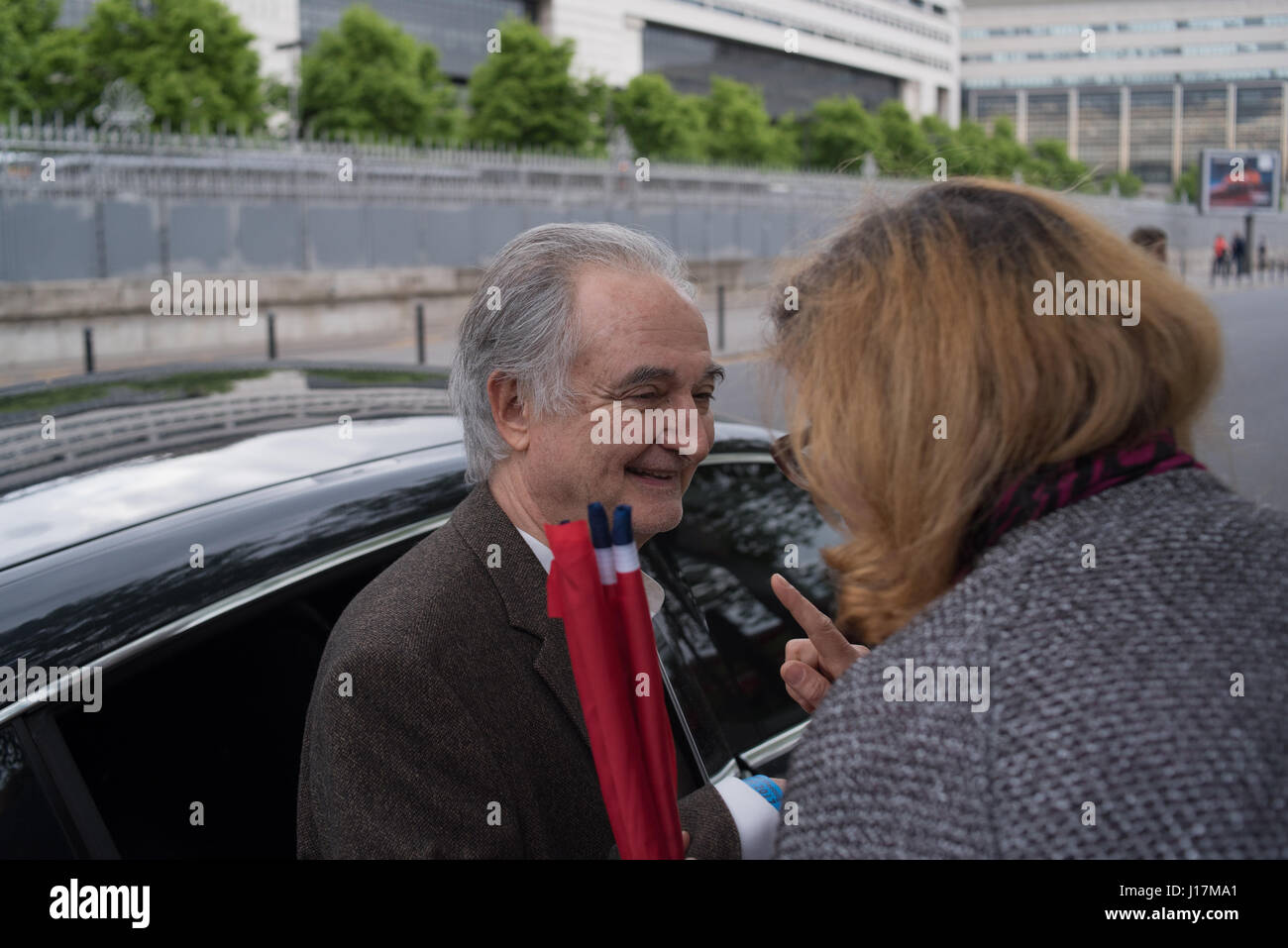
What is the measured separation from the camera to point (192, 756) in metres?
2.01

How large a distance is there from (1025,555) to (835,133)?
6643 centimetres

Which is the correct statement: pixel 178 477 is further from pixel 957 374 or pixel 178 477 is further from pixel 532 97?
pixel 532 97

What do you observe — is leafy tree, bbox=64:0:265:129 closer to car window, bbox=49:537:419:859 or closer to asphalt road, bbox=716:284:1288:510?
asphalt road, bbox=716:284:1288:510

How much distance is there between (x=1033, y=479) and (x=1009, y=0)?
102896 mm

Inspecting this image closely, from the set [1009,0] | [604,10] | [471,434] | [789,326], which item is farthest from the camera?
[1009,0]

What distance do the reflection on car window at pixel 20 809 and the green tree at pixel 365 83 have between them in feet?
132

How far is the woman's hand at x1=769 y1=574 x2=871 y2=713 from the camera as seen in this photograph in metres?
1.75

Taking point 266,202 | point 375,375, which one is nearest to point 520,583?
point 375,375

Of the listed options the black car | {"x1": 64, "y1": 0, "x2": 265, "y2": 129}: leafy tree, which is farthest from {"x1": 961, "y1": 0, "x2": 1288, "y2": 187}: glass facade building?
the black car

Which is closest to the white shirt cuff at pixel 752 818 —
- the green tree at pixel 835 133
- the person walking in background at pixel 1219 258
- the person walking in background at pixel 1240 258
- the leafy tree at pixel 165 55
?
the leafy tree at pixel 165 55

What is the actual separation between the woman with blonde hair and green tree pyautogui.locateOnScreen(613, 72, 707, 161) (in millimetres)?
49612

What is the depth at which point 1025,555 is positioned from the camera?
44.5 inches
